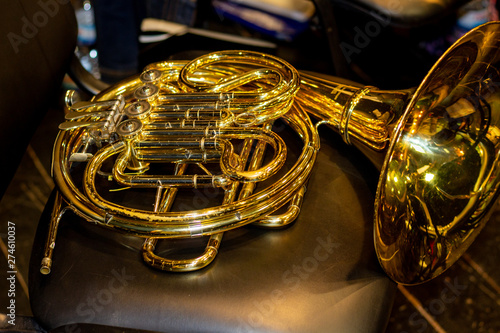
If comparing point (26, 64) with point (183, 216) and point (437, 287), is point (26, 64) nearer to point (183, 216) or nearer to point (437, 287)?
Answer: point (183, 216)

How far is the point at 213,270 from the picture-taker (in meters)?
0.69

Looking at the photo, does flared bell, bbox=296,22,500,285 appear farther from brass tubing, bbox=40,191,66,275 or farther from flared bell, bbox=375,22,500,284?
brass tubing, bbox=40,191,66,275

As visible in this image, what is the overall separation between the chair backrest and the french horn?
82mm

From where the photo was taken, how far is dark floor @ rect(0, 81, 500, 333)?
3.59 ft

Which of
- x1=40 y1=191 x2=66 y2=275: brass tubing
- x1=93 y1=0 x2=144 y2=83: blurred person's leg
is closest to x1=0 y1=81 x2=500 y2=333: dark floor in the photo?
x1=40 y1=191 x2=66 y2=275: brass tubing

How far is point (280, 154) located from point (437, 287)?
0.67 m

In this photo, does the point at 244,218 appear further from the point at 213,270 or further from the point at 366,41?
the point at 366,41

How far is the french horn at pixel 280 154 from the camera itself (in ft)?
2.28

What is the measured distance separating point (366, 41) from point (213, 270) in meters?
1.26

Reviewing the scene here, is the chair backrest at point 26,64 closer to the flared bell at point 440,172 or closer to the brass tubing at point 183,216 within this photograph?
the brass tubing at point 183,216

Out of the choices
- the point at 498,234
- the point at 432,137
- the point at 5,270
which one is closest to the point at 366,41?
the point at 498,234

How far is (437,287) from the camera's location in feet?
3.76

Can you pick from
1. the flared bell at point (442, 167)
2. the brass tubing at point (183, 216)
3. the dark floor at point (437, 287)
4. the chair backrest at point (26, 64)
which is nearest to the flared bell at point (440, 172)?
the flared bell at point (442, 167)

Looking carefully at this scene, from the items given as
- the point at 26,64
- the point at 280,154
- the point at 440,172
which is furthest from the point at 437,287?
the point at 26,64
